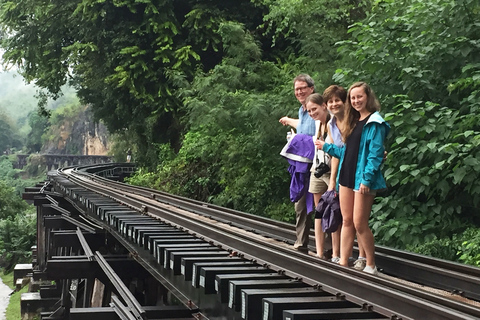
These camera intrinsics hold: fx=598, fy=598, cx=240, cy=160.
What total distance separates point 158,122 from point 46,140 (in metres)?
70.4

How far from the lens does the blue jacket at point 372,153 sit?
4020 millimetres

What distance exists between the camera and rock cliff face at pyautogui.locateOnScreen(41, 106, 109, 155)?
78.1 meters

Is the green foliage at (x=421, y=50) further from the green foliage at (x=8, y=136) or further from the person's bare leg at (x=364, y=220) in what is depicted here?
the green foliage at (x=8, y=136)

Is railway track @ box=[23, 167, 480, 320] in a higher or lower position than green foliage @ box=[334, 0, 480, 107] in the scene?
lower

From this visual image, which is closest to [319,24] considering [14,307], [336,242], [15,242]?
[336,242]

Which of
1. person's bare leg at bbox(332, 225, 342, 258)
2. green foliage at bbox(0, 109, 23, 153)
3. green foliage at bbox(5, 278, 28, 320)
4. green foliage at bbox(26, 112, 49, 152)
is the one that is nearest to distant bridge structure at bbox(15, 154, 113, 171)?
green foliage at bbox(26, 112, 49, 152)

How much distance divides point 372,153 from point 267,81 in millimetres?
8510

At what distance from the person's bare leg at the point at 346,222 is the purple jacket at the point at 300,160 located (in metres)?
0.75

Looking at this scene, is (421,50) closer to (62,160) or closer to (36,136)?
(62,160)

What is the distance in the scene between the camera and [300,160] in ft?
16.6

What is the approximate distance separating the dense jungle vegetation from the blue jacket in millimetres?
1999

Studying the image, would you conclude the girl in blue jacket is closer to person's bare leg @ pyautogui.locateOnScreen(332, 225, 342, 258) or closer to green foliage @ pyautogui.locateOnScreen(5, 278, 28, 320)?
person's bare leg @ pyautogui.locateOnScreen(332, 225, 342, 258)

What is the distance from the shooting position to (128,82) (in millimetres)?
16812

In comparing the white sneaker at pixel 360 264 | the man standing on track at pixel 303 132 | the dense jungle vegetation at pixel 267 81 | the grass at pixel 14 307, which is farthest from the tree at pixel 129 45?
the white sneaker at pixel 360 264
